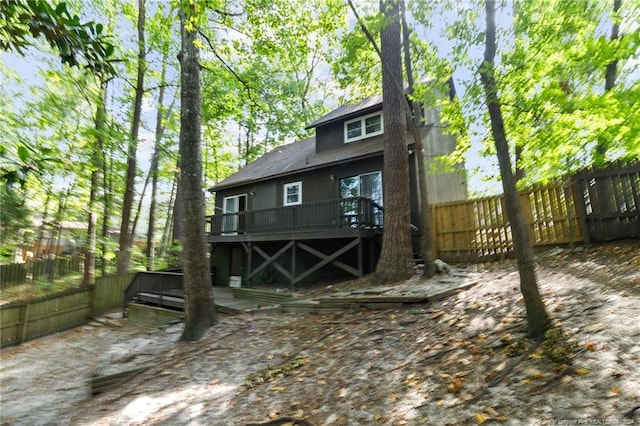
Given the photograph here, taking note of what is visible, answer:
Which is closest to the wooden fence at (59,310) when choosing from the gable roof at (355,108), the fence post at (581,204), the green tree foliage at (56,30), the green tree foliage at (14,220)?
the green tree foliage at (14,220)

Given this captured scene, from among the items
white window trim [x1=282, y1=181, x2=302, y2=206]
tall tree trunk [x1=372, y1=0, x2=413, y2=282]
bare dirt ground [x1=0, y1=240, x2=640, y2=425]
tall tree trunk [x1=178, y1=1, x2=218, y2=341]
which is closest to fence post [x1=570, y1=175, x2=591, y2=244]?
bare dirt ground [x1=0, y1=240, x2=640, y2=425]

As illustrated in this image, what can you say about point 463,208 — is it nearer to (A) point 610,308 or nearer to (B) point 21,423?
(A) point 610,308

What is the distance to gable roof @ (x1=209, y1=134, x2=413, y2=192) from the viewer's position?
13.5m

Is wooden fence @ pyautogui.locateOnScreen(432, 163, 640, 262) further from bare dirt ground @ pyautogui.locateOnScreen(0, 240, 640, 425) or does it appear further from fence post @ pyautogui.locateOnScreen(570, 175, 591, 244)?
bare dirt ground @ pyautogui.locateOnScreen(0, 240, 640, 425)

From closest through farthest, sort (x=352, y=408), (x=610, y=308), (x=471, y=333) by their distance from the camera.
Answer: (x=352, y=408), (x=610, y=308), (x=471, y=333)

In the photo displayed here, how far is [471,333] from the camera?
4508 millimetres

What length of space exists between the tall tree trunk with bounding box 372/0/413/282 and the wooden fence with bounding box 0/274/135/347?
37.3 feet

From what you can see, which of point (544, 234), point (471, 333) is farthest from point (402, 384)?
point (544, 234)

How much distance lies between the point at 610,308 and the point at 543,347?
1181mm

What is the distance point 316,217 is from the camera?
42.7ft

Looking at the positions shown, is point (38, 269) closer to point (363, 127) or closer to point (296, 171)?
point (296, 171)

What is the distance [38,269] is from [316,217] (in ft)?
56.4

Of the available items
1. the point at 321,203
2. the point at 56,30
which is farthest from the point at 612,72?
the point at 56,30

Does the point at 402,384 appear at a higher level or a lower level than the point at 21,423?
higher
